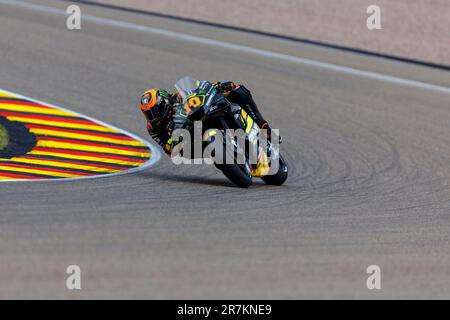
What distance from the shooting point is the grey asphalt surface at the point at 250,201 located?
848cm

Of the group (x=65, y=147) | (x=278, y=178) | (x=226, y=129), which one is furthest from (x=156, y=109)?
(x=65, y=147)

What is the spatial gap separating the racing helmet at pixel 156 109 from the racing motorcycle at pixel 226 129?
17cm

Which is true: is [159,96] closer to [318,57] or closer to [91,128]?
[91,128]

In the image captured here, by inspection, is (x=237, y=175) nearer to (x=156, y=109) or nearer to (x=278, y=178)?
(x=278, y=178)

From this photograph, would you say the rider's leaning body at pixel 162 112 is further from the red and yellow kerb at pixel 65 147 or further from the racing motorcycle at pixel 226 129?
the red and yellow kerb at pixel 65 147

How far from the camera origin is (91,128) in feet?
49.4

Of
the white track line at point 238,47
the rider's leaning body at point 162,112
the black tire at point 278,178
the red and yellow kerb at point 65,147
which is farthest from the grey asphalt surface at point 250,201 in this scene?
the rider's leaning body at point 162,112

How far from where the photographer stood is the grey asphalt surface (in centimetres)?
848

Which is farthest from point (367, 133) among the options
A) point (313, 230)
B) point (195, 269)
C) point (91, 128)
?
point (195, 269)

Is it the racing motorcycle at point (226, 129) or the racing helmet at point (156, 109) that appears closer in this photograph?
the racing motorcycle at point (226, 129)

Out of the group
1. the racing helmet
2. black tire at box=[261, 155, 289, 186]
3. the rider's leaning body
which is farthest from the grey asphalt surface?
the racing helmet

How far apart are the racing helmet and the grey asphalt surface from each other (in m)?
0.73

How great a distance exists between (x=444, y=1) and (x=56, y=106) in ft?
26.6
